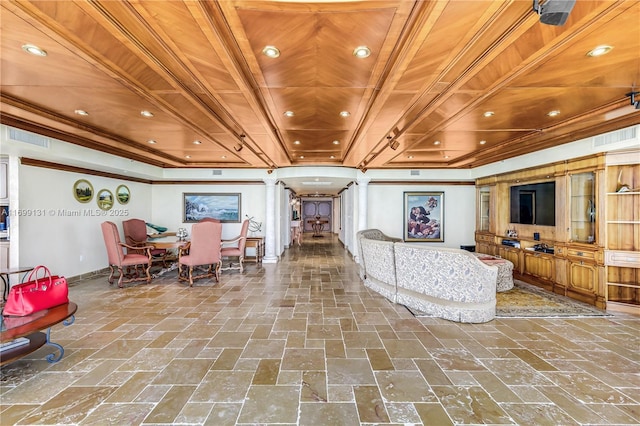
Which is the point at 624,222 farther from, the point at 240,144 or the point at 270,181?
the point at 270,181

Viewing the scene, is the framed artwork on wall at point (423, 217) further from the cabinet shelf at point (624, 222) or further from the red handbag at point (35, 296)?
the red handbag at point (35, 296)

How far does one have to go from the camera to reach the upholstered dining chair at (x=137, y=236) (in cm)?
584

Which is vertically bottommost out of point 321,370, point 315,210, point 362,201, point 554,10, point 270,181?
point 321,370

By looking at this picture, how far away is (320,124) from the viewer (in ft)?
11.6

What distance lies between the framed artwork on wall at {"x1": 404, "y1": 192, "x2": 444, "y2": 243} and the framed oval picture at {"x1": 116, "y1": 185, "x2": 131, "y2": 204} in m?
7.27

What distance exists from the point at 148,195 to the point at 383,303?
269 inches

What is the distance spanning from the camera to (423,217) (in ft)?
24.4

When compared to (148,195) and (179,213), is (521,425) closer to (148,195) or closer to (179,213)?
(179,213)

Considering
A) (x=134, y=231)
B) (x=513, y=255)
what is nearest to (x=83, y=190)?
(x=134, y=231)

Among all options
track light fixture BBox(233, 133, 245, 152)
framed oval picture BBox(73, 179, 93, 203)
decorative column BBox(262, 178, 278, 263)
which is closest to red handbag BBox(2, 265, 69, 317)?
track light fixture BBox(233, 133, 245, 152)

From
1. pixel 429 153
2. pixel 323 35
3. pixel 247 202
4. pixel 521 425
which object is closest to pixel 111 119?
pixel 323 35

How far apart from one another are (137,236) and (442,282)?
660cm

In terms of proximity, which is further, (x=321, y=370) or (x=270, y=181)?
(x=270, y=181)

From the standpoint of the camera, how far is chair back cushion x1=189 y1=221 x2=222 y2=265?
16.3 feet
